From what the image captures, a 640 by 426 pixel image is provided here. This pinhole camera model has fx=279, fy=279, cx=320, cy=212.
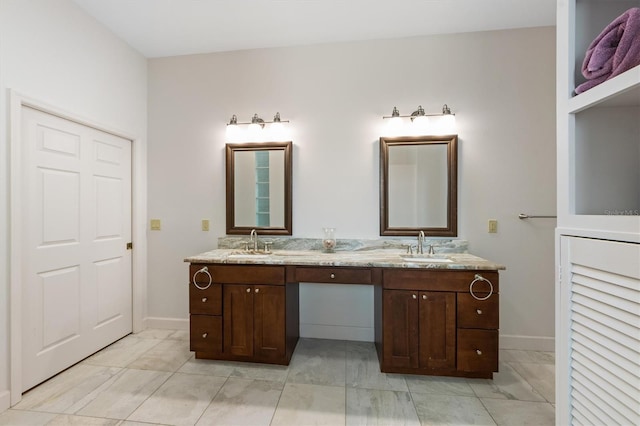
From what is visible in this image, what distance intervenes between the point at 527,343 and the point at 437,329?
3.68ft

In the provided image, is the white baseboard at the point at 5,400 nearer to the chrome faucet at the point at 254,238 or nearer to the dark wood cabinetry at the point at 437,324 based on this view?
the chrome faucet at the point at 254,238

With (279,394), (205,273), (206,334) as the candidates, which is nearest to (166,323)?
(206,334)

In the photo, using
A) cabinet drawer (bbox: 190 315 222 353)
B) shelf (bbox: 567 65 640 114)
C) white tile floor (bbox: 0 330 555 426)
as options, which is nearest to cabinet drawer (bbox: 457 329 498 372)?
white tile floor (bbox: 0 330 555 426)

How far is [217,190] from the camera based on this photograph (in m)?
2.65

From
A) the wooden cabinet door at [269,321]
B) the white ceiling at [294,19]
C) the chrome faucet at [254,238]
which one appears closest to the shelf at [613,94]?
the white ceiling at [294,19]

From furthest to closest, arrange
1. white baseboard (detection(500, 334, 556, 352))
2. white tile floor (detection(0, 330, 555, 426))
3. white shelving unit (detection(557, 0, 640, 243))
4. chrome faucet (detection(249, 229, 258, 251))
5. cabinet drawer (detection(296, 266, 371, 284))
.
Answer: chrome faucet (detection(249, 229, 258, 251)) < white baseboard (detection(500, 334, 556, 352)) < cabinet drawer (detection(296, 266, 371, 284)) < white tile floor (detection(0, 330, 555, 426)) < white shelving unit (detection(557, 0, 640, 243))

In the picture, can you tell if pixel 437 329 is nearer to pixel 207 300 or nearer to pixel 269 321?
pixel 269 321

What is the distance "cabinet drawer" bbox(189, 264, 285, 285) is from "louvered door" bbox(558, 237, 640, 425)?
1.54m

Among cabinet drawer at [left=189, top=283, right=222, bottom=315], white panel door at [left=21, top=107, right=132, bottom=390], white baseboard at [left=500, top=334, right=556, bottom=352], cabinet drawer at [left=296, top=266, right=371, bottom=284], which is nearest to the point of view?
white panel door at [left=21, top=107, right=132, bottom=390]

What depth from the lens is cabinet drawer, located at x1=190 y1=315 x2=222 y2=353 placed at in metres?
2.05

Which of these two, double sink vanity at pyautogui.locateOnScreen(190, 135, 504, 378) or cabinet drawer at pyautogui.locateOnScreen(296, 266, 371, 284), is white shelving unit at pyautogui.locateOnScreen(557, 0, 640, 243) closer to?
double sink vanity at pyautogui.locateOnScreen(190, 135, 504, 378)

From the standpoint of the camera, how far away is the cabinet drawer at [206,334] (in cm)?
205

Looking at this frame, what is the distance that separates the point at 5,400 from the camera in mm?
1598

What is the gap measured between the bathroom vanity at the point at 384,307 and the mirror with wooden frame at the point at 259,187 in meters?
0.52
